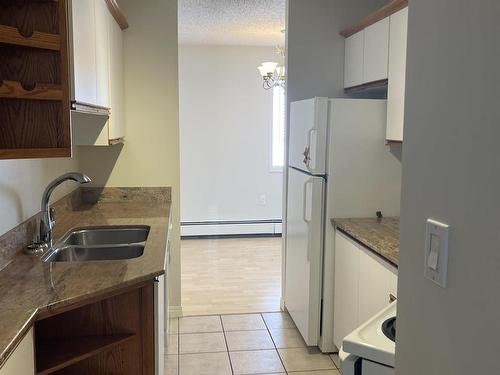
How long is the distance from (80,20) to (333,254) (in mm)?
1939

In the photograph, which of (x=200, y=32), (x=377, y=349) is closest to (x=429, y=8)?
(x=377, y=349)

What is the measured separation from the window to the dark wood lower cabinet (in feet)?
14.8

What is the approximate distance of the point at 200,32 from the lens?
5.15m

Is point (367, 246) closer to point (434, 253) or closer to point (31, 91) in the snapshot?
point (434, 253)

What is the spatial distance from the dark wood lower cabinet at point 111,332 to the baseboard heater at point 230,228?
431 cm

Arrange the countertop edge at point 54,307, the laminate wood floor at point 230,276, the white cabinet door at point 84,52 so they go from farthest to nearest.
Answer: the laminate wood floor at point 230,276
the white cabinet door at point 84,52
the countertop edge at point 54,307

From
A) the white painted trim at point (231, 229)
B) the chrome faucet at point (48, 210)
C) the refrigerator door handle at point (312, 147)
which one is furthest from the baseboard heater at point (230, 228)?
the chrome faucet at point (48, 210)

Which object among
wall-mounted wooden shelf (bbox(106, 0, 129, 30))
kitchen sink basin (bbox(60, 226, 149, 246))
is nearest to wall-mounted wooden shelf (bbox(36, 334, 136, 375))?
kitchen sink basin (bbox(60, 226, 149, 246))

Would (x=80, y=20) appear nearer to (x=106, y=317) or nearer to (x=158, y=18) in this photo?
(x=106, y=317)

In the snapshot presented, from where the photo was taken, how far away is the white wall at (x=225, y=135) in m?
6.02

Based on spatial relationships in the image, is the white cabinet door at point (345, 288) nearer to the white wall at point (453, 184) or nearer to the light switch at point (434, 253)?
the white wall at point (453, 184)

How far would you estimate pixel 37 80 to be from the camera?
1628 millimetres

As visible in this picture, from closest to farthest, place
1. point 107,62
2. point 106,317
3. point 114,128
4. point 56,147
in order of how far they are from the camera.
A: point 56,147 < point 106,317 < point 107,62 < point 114,128

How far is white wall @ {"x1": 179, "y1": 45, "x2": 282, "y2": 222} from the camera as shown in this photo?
6.02m
